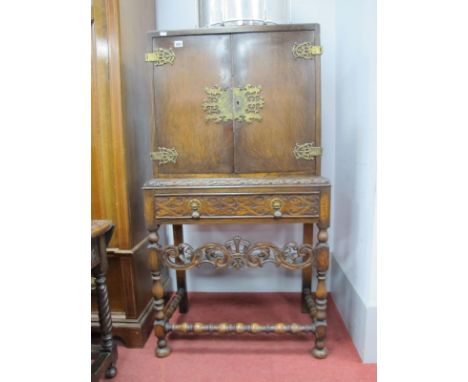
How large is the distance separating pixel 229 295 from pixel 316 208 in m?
0.96

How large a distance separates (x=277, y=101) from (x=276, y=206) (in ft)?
1.40

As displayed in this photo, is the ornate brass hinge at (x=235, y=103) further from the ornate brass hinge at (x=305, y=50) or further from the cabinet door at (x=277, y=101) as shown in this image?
the ornate brass hinge at (x=305, y=50)

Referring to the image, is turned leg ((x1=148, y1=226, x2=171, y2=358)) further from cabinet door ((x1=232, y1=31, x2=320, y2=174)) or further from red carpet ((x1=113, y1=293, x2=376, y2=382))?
cabinet door ((x1=232, y1=31, x2=320, y2=174))

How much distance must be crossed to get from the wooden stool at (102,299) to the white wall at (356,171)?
3.38ft

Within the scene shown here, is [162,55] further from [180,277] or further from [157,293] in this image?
[180,277]

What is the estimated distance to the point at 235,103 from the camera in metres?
1.28

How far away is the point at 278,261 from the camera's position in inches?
51.6

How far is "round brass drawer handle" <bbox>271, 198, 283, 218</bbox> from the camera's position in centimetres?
123

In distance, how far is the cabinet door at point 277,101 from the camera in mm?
1252

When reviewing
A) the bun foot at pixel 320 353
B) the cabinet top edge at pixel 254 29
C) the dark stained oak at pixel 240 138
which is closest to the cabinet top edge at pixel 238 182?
the dark stained oak at pixel 240 138

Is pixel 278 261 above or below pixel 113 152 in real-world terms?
below
